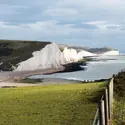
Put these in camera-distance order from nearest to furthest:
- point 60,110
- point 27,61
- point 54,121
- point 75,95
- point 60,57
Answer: point 54,121, point 60,110, point 75,95, point 27,61, point 60,57

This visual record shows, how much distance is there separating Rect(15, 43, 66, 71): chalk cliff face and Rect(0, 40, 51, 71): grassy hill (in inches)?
55.6

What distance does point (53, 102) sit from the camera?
20.3m

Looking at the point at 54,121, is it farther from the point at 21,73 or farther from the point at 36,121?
the point at 21,73

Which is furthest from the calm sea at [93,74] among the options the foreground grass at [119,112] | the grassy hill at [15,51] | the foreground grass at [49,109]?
the foreground grass at [119,112]

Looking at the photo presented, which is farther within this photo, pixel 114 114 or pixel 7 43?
pixel 7 43

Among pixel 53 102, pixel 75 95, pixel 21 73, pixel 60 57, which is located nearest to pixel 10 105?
pixel 53 102

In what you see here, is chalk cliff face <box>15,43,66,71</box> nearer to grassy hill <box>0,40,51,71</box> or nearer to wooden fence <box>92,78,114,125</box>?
grassy hill <box>0,40,51,71</box>

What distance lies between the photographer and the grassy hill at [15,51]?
93.5 metres

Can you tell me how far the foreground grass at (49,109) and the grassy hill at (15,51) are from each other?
67065 millimetres

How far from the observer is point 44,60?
3981 inches

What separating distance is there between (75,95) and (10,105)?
3.93 m

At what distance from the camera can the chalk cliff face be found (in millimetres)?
94156

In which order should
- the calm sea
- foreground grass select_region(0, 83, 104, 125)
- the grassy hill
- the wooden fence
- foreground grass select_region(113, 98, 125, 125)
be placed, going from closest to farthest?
1. the wooden fence
2. foreground grass select_region(113, 98, 125, 125)
3. foreground grass select_region(0, 83, 104, 125)
4. the calm sea
5. the grassy hill

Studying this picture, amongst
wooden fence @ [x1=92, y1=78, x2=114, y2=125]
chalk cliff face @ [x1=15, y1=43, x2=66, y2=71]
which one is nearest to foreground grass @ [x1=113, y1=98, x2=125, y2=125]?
wooden fence @ [x1=92, y1=78, x2=114, y2=125]
